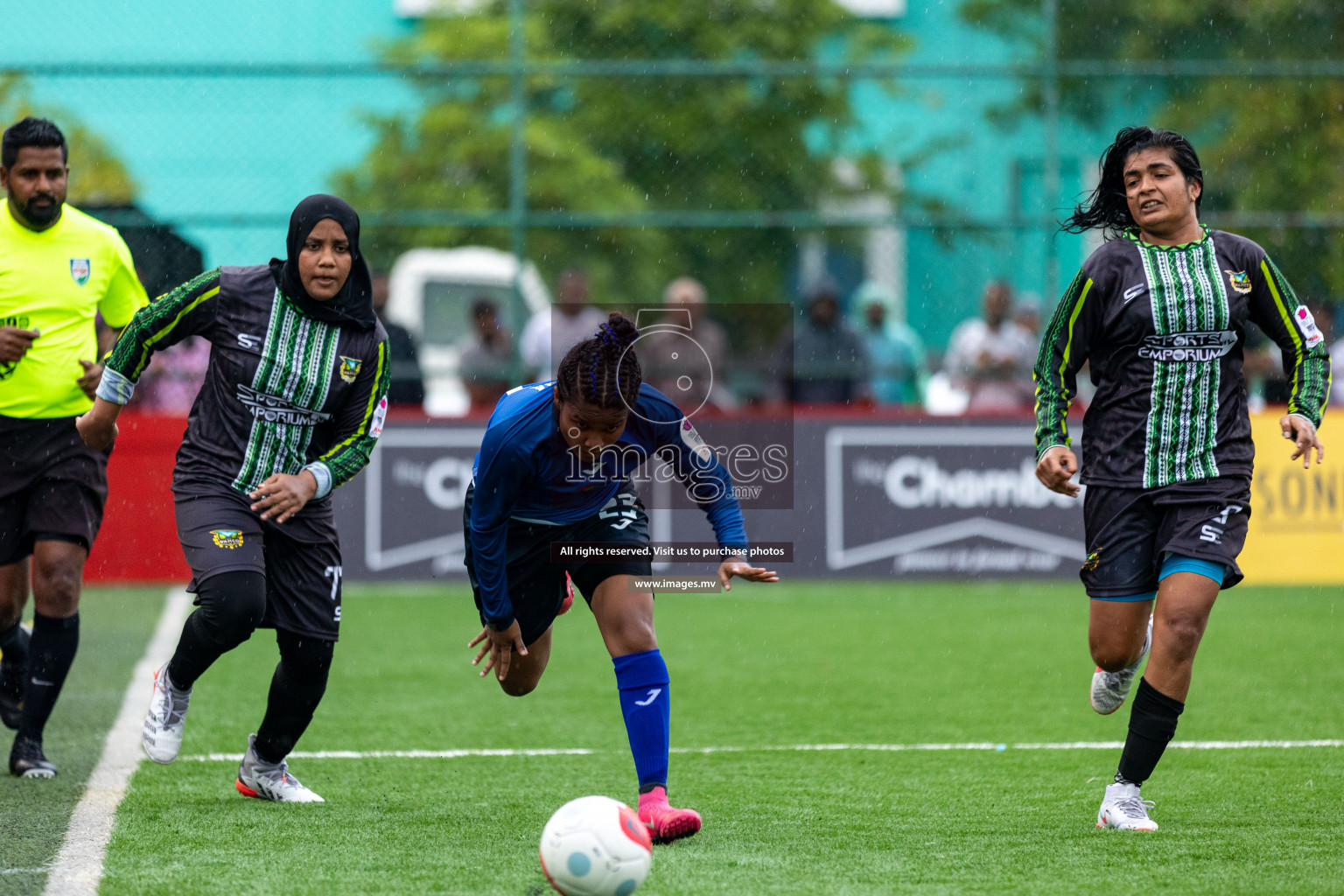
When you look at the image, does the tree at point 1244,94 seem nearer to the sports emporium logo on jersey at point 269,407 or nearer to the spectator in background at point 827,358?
the spectator in background at point 827,358

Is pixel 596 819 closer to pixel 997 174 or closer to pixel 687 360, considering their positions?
pixel 687 360

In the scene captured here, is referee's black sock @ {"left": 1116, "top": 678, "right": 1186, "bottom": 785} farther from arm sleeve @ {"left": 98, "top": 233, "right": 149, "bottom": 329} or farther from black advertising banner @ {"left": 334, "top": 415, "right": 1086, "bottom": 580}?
black advertising banner @ {"left": 334, "top": 415, "right": 1086, "bottom": 580}

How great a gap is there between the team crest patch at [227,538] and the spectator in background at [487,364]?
24.1 feet

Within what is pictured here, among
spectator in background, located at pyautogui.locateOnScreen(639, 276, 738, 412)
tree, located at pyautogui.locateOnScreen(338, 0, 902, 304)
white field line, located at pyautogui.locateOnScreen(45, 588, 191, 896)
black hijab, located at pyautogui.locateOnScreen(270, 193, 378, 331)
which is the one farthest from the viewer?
tree, located at pyautogui.locateOnScreen(338, 0, 902, 304)

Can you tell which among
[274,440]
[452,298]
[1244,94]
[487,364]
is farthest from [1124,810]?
[452,298]

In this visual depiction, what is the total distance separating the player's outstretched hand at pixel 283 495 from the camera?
531 cm

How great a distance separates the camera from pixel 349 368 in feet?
18.2

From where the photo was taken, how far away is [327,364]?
18.1 ft

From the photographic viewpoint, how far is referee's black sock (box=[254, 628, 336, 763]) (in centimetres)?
556

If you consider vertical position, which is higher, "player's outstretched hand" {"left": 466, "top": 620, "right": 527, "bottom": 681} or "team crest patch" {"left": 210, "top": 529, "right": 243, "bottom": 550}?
"team crest patch" {"left": 210, "top": 529, "right": 243, "bottom": 550}

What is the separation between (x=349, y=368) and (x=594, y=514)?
100cm

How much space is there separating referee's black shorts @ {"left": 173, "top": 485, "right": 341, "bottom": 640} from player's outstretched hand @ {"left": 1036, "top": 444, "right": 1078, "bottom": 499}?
7.95 ft

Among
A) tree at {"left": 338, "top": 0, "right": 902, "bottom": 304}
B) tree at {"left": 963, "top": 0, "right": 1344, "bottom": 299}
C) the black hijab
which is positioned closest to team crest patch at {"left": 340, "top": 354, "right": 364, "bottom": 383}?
the black hijab

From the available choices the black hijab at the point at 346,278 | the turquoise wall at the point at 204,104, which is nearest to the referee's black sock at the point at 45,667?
the black hijab at the point at 346,278
